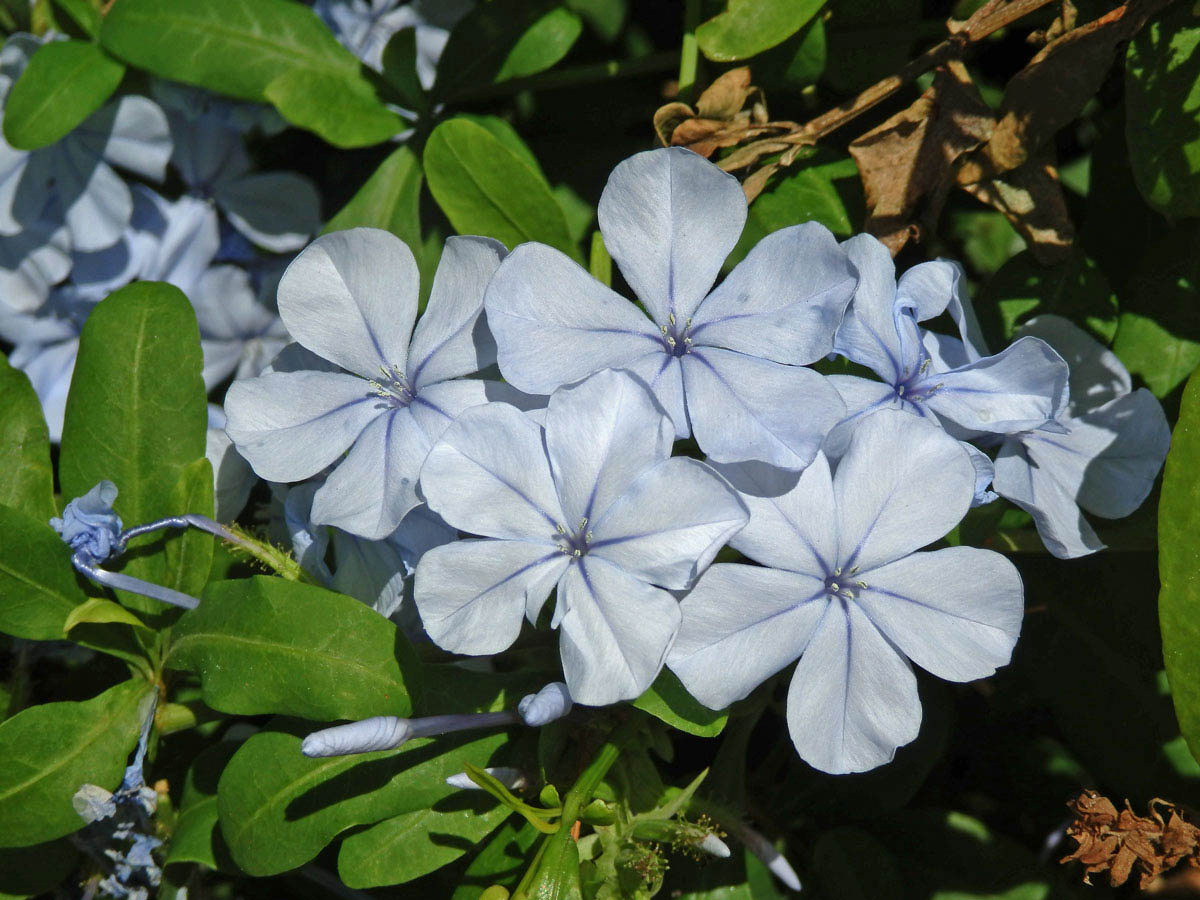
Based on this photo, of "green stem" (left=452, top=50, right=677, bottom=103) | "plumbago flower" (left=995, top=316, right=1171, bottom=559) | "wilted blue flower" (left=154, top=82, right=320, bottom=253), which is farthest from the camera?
"wilted blue flower" (left=154, top=82, right=320, bottom=253)

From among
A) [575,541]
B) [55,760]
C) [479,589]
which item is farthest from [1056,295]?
[55,760]

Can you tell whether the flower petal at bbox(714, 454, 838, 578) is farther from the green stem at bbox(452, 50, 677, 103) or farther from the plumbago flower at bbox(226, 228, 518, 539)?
the green stem at bbox(452, 50, 677, 103)

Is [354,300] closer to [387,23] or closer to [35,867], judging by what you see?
[387,23]

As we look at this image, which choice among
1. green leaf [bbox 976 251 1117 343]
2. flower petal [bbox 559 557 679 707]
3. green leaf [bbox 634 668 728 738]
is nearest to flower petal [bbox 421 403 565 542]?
flower petal [bbox 559 557 679 707]

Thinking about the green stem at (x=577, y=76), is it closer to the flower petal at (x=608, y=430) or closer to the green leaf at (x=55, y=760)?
the flower petal at (x=608, y=430)

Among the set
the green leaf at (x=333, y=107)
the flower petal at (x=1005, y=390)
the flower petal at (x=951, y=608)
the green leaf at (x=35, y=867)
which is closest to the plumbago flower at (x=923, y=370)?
the flower petal at (x=1005, y=390)

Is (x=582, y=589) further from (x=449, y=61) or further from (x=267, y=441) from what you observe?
(x=449, y=61)
